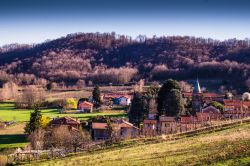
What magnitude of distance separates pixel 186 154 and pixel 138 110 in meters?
25.0

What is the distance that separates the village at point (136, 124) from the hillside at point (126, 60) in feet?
92.4

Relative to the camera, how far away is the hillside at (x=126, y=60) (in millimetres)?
97938

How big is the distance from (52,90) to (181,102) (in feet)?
170

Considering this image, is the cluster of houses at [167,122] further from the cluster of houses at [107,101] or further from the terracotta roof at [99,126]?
the cluster of houses at [107,101]

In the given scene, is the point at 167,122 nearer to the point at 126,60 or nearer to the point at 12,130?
the point at 12,130

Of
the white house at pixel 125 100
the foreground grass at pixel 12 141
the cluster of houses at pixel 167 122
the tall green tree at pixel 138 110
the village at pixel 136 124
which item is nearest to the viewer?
the village at pixel 136 124

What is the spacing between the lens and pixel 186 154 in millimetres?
18609

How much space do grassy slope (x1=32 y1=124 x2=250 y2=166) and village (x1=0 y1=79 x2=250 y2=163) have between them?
5.48 m

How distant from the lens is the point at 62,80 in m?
110

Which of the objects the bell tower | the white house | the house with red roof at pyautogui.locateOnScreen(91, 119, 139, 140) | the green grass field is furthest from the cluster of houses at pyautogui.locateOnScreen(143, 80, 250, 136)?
the white house

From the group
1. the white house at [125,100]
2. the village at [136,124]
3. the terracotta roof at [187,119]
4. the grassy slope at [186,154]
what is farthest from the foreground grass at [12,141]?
the white house at [125,100]

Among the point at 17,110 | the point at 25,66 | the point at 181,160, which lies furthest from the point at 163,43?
the point at 181,160

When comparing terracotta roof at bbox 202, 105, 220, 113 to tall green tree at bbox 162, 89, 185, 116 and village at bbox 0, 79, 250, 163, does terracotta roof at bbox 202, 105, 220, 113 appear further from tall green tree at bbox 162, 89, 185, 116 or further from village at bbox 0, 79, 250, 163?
tall green tree at bbox 162, 89, 185, 116

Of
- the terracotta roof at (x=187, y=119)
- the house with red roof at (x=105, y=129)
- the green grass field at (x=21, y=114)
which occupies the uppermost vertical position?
the terracotta roof at (x=187, y=119)
